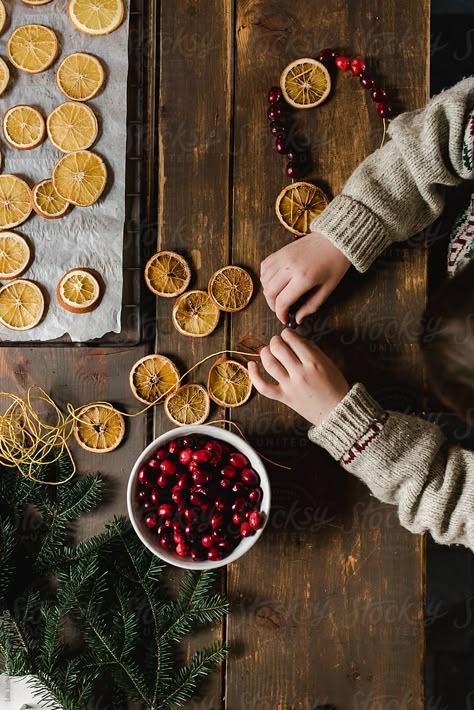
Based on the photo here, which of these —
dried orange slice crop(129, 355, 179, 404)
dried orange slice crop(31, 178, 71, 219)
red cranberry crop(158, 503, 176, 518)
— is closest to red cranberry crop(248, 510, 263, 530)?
red cranberry crop(158, 503, 176, 518)

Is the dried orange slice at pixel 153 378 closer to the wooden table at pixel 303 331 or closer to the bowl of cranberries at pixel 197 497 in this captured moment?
the wooden table at pixel 303 331

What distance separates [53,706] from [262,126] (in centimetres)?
103

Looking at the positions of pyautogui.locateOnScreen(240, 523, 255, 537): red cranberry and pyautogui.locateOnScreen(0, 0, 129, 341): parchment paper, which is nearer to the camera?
pyautogui.locateOnScreen(240, 523, 255, 537): red cranberry

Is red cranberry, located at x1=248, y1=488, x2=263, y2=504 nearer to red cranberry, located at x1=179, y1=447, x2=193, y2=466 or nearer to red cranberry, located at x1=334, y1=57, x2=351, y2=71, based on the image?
red cranberry, located at x1=179, y1=447, x2=193, y2=466

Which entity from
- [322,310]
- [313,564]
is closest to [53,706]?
[313,564]

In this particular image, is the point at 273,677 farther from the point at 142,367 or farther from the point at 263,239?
the point at 263,239

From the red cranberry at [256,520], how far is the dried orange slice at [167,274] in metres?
0.39

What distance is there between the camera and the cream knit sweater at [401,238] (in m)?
0.95

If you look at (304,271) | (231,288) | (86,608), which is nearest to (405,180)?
(304,271)

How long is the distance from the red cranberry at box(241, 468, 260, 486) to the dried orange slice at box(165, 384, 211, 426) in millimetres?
145

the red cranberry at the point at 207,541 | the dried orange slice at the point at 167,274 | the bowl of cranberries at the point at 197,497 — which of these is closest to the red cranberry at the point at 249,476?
the bowl of cranberries at the point at 197,497

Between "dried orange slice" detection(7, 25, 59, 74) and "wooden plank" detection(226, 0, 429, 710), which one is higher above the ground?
"dried orange slice" detection(7, 25, 59, 74)

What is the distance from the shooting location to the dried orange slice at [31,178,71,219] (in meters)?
1.10

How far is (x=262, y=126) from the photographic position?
110cm
